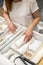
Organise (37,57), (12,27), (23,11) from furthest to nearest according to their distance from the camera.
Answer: (23,11)
(12,27)
(37,57)

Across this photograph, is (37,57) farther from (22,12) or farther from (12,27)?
(22,12)

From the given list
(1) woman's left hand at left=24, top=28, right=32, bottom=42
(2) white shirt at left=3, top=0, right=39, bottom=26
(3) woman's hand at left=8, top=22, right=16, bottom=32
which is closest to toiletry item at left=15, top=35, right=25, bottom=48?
(1) woman's left hand at left=24, top=28, right=32, bottom=42

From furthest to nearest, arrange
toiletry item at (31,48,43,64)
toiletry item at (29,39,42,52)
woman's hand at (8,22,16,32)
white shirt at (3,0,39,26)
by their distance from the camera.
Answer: white shirt at (3,0,39,26) < woman's hand at (8,22,16,32) < toiletry item at (29,39,42,52) < toiletry item at (31,48,43,64)

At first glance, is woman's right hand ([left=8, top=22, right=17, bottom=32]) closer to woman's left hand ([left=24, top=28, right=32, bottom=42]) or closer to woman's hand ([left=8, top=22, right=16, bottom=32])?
woman's hand ([left=8, top=22, right=16, bottom=32])

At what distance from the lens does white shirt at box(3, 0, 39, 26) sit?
48.1 inches

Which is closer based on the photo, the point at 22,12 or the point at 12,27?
the point at 12,27

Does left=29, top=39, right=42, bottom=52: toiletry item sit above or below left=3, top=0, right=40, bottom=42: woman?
below

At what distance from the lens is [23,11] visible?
4.17 feet

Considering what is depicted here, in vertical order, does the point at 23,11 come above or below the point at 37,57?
above

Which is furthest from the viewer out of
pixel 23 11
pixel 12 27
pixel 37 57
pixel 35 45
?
pixel 23 11

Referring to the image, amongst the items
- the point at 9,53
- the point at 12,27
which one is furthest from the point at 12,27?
the point at 9,53

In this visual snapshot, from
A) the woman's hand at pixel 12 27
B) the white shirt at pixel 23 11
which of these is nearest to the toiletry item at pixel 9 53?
the woman's hand at pixel 12 27

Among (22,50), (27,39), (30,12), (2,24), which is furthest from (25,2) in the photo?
(22,50)

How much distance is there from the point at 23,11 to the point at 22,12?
0.05 ft
